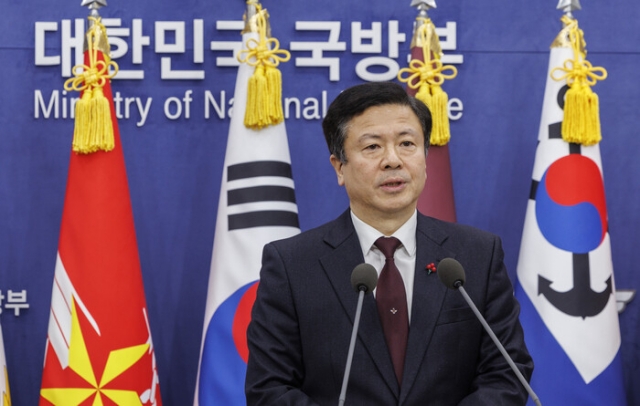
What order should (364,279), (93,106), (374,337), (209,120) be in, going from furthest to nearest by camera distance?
(209,120) < (93,106) < (374,337) < (364,279)

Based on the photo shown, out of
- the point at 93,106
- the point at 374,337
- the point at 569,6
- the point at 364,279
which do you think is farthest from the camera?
the point at 569,6

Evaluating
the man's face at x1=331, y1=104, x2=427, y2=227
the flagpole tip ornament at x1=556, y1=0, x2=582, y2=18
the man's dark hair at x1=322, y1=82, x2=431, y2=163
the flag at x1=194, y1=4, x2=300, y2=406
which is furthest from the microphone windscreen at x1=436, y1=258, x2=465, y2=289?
the flagpole tip ornament at x1=556, y1=0, x2=582, y2=18

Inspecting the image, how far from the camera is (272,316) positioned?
5.38 ft

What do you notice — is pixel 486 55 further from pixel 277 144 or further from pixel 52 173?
pixel 52 173

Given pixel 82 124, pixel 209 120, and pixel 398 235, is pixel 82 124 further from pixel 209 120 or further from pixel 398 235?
pixel 398 235

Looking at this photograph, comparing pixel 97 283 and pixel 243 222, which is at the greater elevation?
pixel 243 222

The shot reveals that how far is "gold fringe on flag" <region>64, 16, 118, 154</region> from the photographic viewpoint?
2885 millimetres

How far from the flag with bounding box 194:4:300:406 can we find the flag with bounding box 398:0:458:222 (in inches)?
17.6

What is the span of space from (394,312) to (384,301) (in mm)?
26

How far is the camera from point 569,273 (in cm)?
289

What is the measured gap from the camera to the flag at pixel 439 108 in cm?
297

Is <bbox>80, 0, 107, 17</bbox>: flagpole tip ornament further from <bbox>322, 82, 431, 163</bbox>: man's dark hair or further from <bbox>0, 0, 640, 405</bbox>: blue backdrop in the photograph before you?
<bbox>322, 82, 431, 163</bbox>: man's dark hair

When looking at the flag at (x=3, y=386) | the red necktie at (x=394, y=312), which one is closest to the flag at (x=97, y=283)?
the flag at (x=3, y=386)

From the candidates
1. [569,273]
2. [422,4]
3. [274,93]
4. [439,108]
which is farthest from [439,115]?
[569,273]
